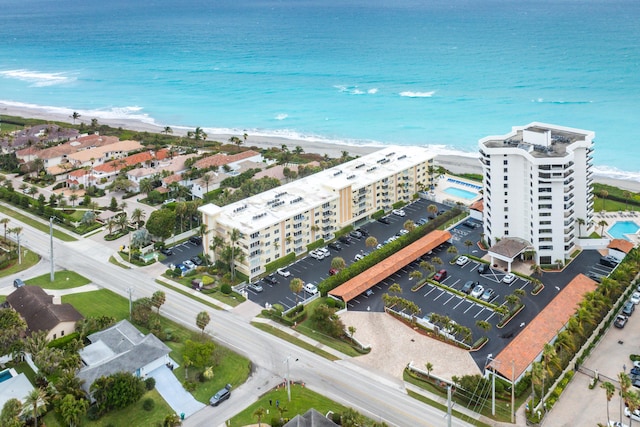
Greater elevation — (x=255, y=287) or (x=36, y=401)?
(x=255, y=287)

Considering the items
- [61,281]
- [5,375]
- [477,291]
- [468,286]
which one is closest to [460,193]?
[468,286]

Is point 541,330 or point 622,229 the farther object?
point 622,229

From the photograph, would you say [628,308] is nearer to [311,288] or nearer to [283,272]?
[311,288]

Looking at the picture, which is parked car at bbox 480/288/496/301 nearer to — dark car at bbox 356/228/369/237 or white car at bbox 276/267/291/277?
dark car at bbox 356/228/369/237

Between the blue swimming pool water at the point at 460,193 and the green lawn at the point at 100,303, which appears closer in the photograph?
the green lawn at the point at 100,303

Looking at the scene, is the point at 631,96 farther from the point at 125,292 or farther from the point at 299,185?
the point at 125,292

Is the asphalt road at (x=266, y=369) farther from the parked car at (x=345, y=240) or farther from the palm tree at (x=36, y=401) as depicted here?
the parked car at (x=345, y=240)

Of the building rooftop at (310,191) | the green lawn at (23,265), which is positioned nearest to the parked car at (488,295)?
the building rooftop at (310,191)

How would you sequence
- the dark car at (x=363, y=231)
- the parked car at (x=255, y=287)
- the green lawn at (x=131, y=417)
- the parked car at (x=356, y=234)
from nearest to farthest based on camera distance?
the green lawn at (x=131, y=417)
the parked car at (x=255, y=287)
the parked car at (x=356, y=234)
the dark car at (x=363, y=231)
